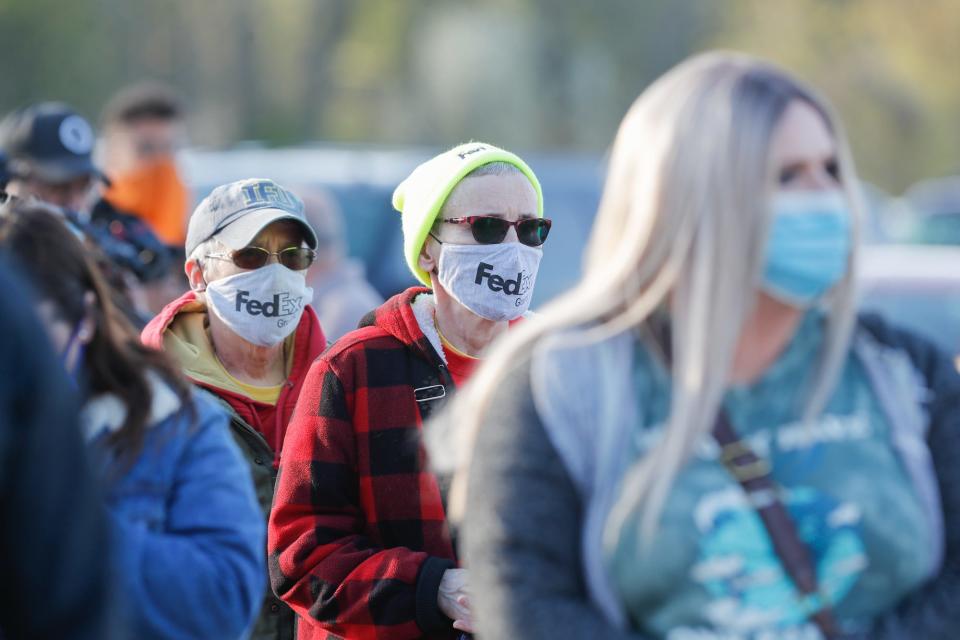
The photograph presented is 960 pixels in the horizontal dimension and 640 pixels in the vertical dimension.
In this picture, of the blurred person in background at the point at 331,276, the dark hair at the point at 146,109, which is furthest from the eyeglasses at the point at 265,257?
the dark hair at the point at 146,109

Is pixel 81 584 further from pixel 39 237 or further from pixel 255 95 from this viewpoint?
pixel 255 95

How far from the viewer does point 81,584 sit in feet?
6.54

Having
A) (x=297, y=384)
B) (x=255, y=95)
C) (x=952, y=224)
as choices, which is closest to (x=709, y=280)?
(x=297, y=384)

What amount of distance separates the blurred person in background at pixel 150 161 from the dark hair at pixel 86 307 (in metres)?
5.57

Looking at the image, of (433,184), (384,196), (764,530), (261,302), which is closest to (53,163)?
(261,302)

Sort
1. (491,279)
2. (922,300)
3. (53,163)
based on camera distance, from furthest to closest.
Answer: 1. (922,300)
2. (53,163)
3. (491,279)

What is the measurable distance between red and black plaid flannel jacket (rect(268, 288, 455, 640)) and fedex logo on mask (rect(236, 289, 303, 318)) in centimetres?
52

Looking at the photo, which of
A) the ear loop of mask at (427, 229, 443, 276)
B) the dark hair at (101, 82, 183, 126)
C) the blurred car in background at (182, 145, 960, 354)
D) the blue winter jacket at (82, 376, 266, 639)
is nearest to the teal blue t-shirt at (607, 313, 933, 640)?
the blue winter jacket at (82, 376, 266, 639)

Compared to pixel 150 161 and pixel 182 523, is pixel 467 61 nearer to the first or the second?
pixel 150 161

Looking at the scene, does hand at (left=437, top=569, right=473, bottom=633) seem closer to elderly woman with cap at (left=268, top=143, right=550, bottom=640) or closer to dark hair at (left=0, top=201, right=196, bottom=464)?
elderly woman with cap at (left=268, top=143, right=550, bottom=640)

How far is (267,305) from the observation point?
3828mm

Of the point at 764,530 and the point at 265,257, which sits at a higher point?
the point at 265,257

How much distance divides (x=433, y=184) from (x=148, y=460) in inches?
52.8

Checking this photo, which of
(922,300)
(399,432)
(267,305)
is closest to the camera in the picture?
(399,432)
